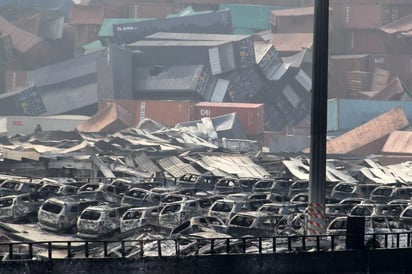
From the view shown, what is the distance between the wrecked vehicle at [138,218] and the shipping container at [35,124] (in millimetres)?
43854

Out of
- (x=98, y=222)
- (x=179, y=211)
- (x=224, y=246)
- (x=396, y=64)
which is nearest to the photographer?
(x=224, y=246)

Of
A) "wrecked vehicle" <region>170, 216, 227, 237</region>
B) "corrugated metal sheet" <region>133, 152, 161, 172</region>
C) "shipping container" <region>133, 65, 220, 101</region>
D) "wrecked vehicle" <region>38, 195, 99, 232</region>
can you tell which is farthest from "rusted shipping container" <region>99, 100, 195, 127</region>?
"wrecked vehicle" <region>170, 216, 227, 237</region>

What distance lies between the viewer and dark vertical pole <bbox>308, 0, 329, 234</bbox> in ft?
105

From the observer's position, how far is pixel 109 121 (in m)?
78.4

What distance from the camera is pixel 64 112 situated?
8731cm

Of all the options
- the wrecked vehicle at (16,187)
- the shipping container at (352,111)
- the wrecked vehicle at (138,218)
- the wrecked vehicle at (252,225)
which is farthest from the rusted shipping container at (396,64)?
the wrecked vehicle at (252,225)

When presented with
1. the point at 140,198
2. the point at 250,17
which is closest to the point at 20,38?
the point at 250,17

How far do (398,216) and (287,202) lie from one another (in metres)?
4.78

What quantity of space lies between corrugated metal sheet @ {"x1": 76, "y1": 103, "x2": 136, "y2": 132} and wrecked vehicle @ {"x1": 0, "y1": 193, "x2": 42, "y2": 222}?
3878 cm

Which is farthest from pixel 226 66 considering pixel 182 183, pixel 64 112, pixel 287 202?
pixel 287 202

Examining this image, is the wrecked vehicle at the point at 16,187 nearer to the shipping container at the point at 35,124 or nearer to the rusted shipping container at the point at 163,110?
the shipping container at the point at 35,124

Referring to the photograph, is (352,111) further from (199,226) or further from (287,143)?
(199,226)

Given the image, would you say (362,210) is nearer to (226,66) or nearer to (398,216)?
(398,216)

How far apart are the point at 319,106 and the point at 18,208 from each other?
39.8 ft
